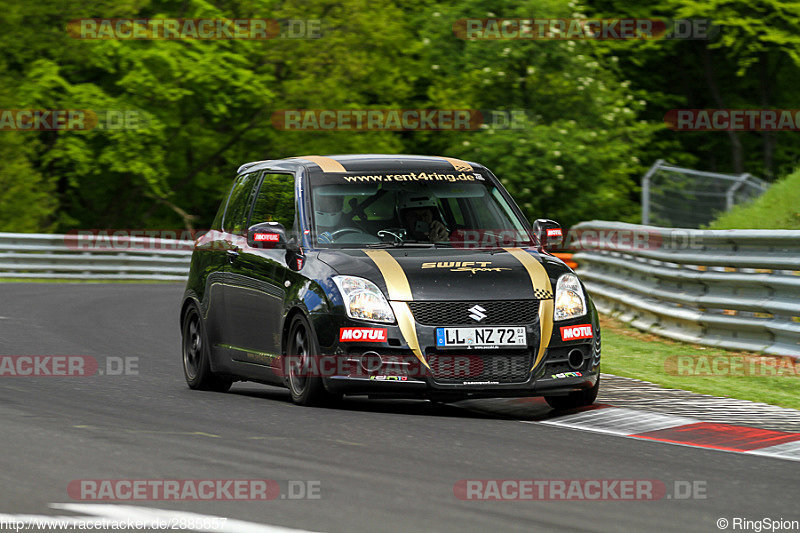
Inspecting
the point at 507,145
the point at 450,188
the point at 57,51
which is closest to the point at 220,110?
the point at 57,51

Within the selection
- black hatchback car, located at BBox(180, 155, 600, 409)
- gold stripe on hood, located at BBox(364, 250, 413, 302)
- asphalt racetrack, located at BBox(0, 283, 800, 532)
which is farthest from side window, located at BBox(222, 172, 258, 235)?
gold stripe on hood, located at BBox(364, 250, 413, 302)

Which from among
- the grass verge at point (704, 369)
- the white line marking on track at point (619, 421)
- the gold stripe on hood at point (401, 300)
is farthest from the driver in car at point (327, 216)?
the grass verge at point (704, 369)

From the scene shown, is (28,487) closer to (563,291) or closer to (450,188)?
(563,291)

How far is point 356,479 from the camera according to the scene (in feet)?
22.6

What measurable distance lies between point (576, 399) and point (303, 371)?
1857 millimetres

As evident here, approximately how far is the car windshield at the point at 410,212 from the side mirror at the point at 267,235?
10.7 inches

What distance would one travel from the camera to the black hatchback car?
30.4ft

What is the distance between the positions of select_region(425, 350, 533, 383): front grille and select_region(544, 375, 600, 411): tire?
0.78 metres

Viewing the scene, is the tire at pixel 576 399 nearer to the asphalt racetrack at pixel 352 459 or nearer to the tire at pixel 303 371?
the asphalt racetrack at pixel 352 459

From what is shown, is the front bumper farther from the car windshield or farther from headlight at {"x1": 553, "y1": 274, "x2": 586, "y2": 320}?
the car windshield

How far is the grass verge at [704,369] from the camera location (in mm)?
11242

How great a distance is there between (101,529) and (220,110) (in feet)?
116

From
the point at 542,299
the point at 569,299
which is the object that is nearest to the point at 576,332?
the point at 569,299

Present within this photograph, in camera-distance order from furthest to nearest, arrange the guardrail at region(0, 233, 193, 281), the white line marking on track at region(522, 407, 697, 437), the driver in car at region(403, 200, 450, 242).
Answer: the guardrail at region(0, 233, 193, 281), the driver in car at region(403, 200, 450, 242), the white line marking on track at region(522, 407, 697, 437)
